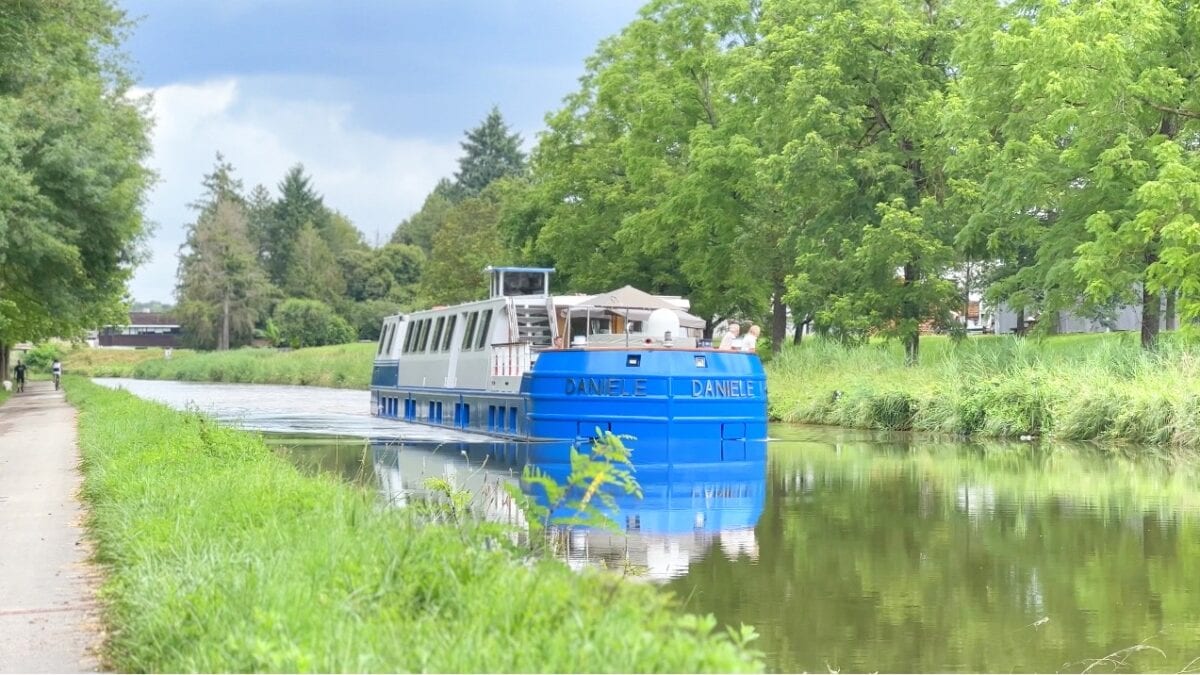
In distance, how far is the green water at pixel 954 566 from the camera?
9.02 metres

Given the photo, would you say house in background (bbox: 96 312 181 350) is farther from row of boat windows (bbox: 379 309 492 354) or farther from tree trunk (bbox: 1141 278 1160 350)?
tree trunk (bbox: 1141 278 1160 350)

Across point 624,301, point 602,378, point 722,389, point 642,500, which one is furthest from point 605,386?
point 642,500

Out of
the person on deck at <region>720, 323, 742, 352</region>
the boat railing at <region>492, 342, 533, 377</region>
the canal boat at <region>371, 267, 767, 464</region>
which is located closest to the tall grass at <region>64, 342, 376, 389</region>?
the canal boat at <region>371, 267, 767, 464</region>

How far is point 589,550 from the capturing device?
12.6 metres

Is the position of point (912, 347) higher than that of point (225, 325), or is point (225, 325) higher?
point (225, 325)

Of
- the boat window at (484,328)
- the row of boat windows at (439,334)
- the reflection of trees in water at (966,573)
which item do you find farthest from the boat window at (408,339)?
the reflection of trees in water at (966,573)

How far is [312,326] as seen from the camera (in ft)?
360

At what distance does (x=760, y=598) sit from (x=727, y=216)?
34.4m

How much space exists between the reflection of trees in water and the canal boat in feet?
15.2

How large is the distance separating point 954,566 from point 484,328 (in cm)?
1927

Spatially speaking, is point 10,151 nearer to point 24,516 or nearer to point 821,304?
point 24,516

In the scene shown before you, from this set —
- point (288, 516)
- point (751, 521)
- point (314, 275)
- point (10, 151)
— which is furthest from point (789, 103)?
point (314, 275)

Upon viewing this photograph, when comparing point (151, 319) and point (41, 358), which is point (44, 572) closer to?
point (41, 358)

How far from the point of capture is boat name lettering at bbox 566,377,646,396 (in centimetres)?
2422
